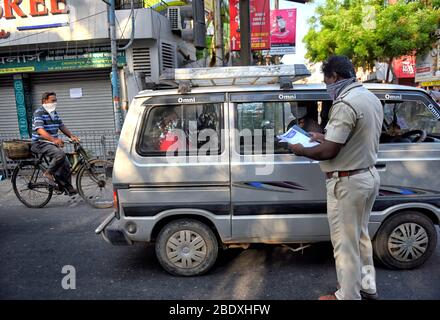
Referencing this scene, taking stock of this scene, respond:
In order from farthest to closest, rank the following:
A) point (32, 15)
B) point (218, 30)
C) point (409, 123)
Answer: point (32, 15), point (218, 30), point (409, 123)

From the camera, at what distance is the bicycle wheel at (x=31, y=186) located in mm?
6387

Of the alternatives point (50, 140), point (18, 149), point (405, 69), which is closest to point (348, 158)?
point (50, 140)

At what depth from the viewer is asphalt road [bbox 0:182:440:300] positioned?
11.3 ft

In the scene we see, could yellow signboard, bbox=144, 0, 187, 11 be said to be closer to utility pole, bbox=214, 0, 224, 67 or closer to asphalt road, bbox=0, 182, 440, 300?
utility pole, bbox=214, 0, 224, 67

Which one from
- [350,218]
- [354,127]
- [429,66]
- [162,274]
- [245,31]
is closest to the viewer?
[354,127]

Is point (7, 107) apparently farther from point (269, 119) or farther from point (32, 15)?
point (269, 119)

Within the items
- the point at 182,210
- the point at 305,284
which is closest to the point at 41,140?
the point at 182,210

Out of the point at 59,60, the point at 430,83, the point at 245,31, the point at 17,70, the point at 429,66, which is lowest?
the point at 430,83

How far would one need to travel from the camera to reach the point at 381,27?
14.5 metres

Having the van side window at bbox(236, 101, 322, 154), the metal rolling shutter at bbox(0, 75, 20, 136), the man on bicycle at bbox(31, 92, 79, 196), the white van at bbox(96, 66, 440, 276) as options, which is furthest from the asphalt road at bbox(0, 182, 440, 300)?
the metal rolling shutter at bbox(0, 75, 20, 136)

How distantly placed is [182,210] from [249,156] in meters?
0.82

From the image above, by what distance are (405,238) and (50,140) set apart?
17.0 ft

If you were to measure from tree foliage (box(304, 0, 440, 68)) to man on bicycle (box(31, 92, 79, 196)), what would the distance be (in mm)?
12445

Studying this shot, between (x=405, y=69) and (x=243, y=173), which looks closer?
(x=243, y=173)
